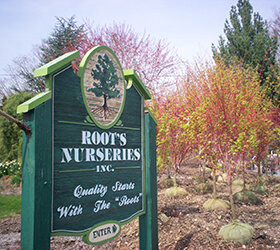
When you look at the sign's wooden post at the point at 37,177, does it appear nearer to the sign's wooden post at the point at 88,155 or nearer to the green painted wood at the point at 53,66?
the sign's wooden post at the point at 88,155

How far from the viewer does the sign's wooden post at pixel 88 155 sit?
227 centimetres

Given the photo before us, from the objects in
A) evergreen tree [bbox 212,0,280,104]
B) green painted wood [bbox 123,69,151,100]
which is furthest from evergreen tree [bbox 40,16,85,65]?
green painted wood [bbox 123,69,151,100]

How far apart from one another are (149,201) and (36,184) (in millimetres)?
1571

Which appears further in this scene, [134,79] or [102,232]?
[134,79]

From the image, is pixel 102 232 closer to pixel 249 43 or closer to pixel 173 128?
pixel 173 128

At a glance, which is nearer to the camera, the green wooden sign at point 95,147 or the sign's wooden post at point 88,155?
the sign's wooden post at point 88,155

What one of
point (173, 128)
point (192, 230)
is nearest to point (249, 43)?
point (173, 128)

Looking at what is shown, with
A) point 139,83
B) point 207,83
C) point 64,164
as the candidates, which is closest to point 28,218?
point 64,164

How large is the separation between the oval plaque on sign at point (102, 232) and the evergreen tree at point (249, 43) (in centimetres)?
1215

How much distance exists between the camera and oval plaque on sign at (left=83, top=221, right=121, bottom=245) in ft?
8.76

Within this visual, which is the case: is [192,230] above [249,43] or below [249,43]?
below

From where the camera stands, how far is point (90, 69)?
2.83 m

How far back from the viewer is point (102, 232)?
2797mm

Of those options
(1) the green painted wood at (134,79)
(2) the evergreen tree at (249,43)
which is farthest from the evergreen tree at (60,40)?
(1) the green painted wood at (134,79)
